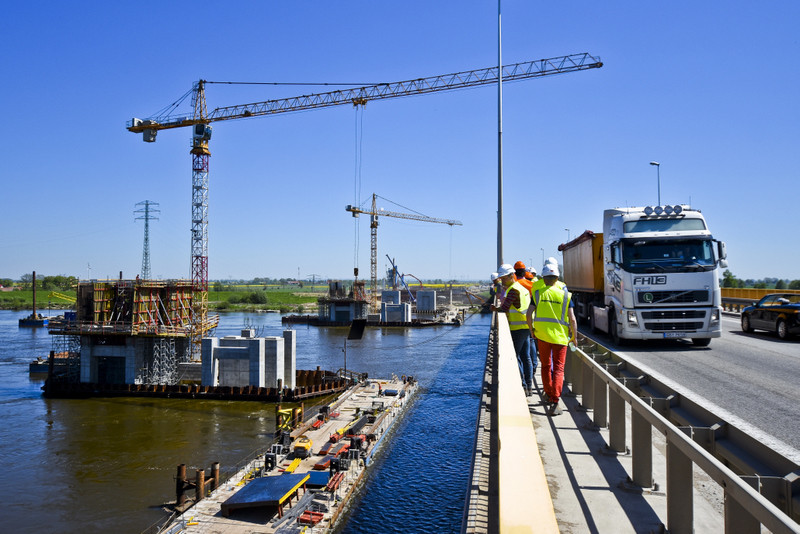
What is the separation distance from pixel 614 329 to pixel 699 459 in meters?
13.0

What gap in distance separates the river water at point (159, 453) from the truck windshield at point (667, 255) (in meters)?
14.8

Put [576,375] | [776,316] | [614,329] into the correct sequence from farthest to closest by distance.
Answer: [776,316], [614,329], [576,375]

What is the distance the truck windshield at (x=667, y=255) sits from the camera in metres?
14.1

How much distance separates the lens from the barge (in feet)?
72.8

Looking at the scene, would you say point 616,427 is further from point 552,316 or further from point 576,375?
point 576,375

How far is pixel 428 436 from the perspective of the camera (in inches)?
1430

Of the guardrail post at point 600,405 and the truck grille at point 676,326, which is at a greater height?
the truck grille at point 676,326

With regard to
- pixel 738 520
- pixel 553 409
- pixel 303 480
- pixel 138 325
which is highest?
pixel 738 520

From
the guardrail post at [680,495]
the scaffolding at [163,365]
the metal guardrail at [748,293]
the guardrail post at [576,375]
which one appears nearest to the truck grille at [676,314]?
the guardrail post at [576,375]

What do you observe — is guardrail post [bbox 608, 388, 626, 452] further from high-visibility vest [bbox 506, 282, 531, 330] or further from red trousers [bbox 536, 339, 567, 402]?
high-visibility vest [bbox 506, 282, 531, 330]

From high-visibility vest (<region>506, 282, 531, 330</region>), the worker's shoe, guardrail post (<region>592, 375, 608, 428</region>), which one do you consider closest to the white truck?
high-visibility vest (<region>506, 282, 531, 330</region>)

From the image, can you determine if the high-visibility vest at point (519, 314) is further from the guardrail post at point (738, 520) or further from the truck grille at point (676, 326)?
the truck grille at point (676, 326)

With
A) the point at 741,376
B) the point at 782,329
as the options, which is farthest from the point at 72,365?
the point at 741,376

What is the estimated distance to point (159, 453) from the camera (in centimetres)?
3444
